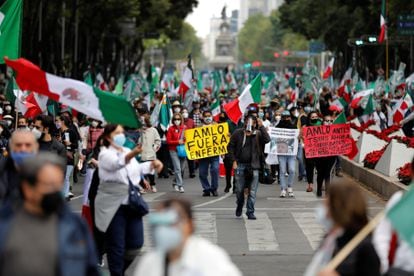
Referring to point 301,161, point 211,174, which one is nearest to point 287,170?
point 211,174

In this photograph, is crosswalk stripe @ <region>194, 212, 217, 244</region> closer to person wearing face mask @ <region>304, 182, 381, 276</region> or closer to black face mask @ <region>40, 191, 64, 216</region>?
person wearing face mask @ <region>304, 182, 381, 276</region>

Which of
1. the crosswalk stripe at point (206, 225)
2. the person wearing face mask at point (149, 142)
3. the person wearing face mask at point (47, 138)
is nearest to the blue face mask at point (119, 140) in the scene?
the person wearing face mask at point (47, 138)

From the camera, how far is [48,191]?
22.9 feet

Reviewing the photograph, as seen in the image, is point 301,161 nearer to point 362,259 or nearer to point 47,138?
point 47,138

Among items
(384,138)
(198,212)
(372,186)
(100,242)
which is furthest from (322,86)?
(100,242)

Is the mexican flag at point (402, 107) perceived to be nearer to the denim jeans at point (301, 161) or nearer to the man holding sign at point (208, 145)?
the denim jeans at point (301, 161)

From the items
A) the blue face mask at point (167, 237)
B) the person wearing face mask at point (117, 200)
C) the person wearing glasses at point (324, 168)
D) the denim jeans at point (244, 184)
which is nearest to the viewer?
the blue face mask at point (167, 237)

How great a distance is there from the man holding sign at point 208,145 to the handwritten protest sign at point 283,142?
37.2 inches

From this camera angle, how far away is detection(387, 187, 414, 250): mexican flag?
7312mm

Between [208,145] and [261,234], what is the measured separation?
24.6ft

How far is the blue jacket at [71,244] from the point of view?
7.05m

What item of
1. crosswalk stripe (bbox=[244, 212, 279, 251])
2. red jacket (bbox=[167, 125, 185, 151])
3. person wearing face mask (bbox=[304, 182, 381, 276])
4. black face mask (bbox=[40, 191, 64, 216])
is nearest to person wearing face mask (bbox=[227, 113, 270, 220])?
crosswalk stripe (bbox=[244, 212, 279, 251])

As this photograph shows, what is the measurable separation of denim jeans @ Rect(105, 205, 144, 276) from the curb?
8661 millimetres

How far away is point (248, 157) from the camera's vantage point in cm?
1905
